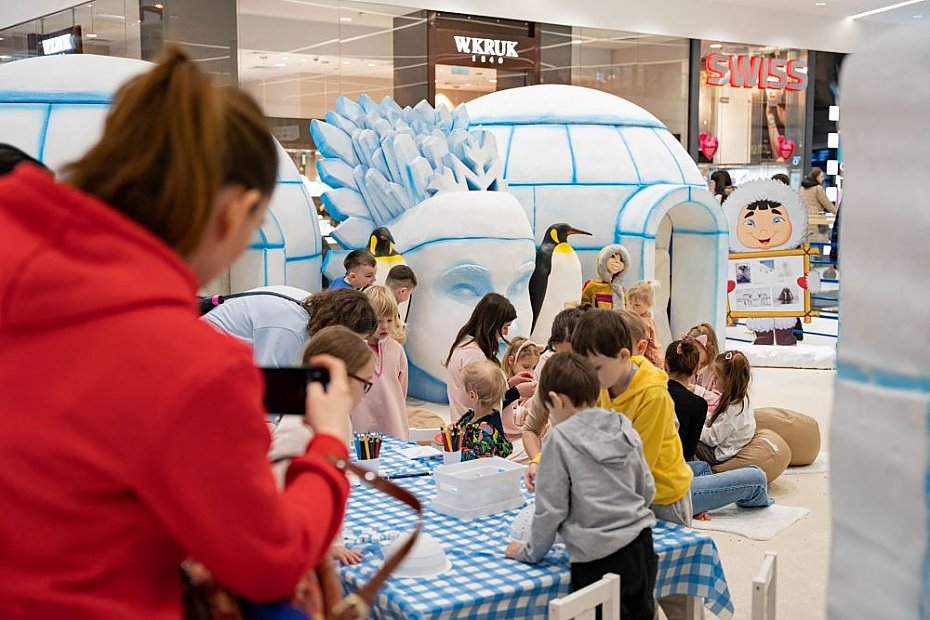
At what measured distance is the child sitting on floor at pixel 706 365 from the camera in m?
5.57

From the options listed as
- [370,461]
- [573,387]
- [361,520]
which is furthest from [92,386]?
[370,461]

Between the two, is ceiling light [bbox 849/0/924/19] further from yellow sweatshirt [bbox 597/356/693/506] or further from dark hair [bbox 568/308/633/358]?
dark hair [bbox 568/308/633/358]

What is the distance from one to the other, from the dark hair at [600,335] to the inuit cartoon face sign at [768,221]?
789 cm

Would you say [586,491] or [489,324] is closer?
[586,491]

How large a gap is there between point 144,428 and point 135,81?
450 mm

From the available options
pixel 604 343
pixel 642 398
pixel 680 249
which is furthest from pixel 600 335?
pixel 680 249

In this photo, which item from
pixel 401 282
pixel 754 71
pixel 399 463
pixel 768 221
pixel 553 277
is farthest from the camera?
pixel 754 71

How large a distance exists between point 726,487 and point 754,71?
44.9ft

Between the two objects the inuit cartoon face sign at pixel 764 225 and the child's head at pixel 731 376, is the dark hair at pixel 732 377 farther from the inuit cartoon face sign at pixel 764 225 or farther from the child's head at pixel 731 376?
the inuit cartoon face sign at pixel 764 225

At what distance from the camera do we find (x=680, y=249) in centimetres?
996

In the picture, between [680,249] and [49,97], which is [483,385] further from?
[680,249]

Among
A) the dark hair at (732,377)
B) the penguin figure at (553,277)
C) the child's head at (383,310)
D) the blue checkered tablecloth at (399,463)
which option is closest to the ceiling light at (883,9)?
the penguin figure at (553,277)

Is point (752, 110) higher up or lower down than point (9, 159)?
higher up

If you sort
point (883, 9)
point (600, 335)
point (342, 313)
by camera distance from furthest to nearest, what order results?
point (883, 9) → point (342, 313) → point (600, 335)
